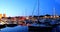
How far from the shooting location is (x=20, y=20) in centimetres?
1284

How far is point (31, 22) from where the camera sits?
11484 millimetres

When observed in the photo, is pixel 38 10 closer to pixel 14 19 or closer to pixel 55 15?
pixel 55 15

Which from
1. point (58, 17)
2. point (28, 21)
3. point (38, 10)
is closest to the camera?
point (38, 10)

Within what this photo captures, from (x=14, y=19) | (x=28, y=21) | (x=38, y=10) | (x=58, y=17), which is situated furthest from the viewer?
(x=14, y=19)

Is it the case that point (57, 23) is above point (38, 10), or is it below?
below

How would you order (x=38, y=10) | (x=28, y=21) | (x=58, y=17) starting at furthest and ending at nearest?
1. (x=28, y=21)
2. (x=58, y=17)
3. (x=38, y=10)

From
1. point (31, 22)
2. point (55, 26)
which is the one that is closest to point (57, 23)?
point (55, 26)

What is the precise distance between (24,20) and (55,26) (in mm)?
2433

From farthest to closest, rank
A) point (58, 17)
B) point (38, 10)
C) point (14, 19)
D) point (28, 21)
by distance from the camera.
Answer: point (14, 19), point (28, 21), point (58, 17), point (38, 10)

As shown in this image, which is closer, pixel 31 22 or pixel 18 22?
pixel 31 22

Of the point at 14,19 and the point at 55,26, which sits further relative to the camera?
the point at 14,19

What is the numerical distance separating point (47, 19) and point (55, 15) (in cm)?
79

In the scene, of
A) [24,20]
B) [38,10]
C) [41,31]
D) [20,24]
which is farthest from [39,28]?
[20,24]

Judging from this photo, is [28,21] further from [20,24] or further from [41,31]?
[41,31]
